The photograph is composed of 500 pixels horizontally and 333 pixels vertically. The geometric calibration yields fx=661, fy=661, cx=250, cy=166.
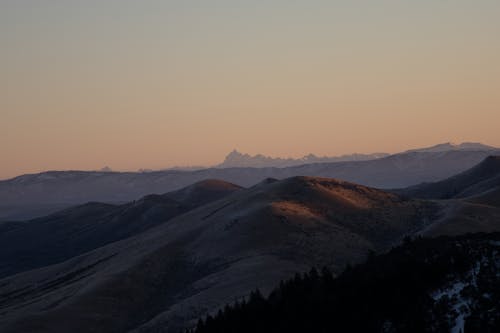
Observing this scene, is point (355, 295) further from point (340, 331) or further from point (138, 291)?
point (138, 291)

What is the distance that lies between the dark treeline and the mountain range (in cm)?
1729

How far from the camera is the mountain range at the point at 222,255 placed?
74938 mm

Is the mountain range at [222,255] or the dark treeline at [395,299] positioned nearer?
the dark treeline at [395,299]

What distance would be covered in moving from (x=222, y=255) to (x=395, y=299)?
55.5 metres

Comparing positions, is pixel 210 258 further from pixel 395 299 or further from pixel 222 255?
pixel 395 299

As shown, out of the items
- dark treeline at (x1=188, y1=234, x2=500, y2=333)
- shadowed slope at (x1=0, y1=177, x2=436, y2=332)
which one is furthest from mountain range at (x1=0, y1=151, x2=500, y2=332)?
dark treeline at (x1=188, y1=234, x2=500, y2=333)

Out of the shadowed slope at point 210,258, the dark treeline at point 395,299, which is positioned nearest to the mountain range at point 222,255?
the shadowed slope at point 210,258

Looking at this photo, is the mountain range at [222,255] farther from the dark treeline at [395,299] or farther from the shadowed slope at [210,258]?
the dark treeline at [395,299]

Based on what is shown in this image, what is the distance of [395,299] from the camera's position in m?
37.6

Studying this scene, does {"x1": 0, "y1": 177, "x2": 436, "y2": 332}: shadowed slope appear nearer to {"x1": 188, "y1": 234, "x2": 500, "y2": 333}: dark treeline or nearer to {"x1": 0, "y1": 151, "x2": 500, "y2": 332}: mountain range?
{"x1": 0, "y1": 151, "x2": 500, "y2": 332}: mountain range

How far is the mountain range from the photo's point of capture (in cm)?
7494

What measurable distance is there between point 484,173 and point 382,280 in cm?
16318

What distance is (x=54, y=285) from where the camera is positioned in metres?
111

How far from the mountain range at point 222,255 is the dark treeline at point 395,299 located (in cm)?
1729
